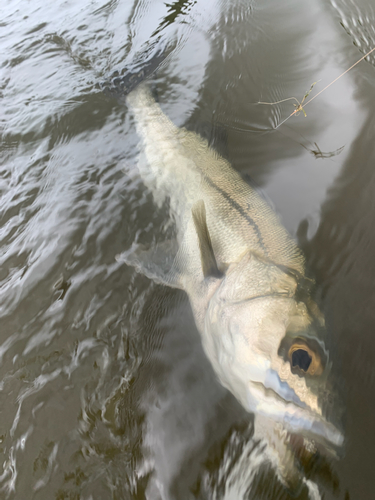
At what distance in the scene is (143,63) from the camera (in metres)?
4.12

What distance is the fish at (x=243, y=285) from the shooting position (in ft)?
5.21

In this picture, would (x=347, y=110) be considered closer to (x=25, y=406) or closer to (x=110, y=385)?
(x=110, y=385)

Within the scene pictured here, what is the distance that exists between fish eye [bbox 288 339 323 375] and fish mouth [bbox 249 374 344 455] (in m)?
0.13

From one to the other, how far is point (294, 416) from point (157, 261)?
150cm

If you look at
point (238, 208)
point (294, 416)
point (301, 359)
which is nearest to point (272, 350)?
point (301, 359)

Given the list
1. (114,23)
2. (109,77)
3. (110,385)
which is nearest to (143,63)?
(109,77)

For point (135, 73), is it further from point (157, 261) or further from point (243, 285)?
point (243, 285)

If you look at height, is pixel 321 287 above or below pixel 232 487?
above

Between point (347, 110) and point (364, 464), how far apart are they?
9.73ft

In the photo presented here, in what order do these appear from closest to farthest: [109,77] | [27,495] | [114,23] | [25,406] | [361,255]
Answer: [27,495] → [25,406] → [361,255] → [109,77] → [114,23]

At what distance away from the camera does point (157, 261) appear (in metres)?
2.61

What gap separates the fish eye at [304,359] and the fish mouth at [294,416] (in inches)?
5.0

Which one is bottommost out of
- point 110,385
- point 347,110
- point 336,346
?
point 110,385

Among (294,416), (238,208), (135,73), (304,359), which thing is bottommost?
(294,416)
